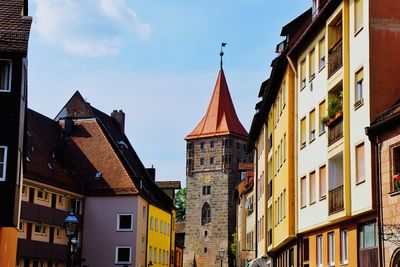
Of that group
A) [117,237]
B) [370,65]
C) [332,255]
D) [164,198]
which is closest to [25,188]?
[117,237]

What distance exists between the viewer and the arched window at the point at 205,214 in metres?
112

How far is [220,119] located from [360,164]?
98.0 meters

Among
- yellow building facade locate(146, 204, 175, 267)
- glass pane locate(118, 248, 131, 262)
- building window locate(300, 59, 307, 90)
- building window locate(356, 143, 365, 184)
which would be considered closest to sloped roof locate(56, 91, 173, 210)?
yellow building facade locate(146, 204, 175, 267)

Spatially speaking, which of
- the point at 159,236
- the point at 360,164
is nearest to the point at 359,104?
the point at 360,164

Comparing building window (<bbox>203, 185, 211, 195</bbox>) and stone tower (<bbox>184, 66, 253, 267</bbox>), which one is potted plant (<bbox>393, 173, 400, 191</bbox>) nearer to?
stone tower (<bbox>184, 66, 253, 267</bbox>)

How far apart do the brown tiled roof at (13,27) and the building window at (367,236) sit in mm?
11886

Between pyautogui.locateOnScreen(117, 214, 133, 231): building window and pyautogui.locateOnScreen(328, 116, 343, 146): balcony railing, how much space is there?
39466 mm

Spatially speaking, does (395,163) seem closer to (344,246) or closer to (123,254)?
(344,246)

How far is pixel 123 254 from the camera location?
62.5 metres

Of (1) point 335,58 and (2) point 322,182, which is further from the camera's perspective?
(2) point 322,182

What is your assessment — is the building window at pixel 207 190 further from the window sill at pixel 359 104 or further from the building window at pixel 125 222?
the window sill at pixel 359 104

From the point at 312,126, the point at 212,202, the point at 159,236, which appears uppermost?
the point at 212,202

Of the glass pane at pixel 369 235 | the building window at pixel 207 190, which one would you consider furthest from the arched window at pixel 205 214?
the glass pane at pixel 369 235

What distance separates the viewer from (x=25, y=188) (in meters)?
52.6
